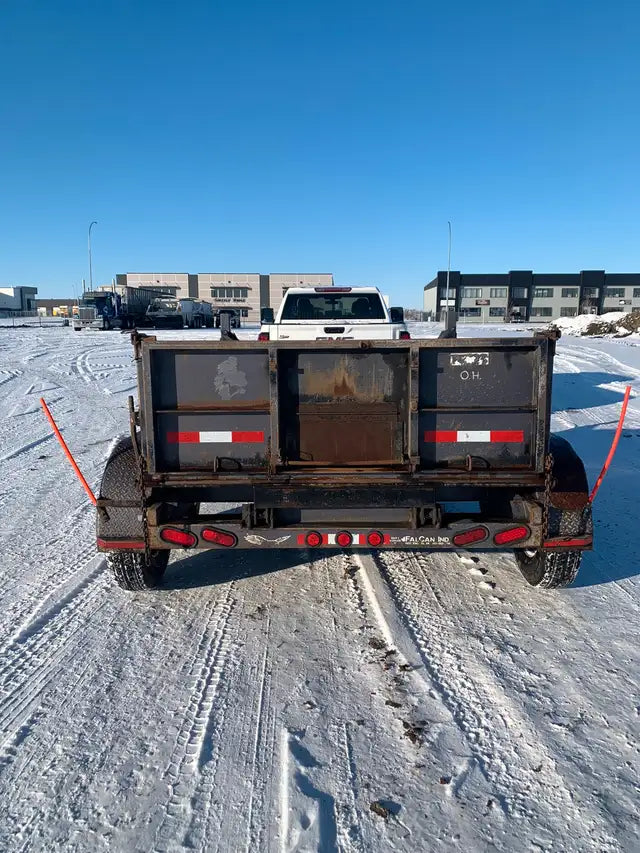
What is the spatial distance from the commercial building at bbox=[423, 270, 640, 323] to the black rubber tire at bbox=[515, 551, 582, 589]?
255 feet

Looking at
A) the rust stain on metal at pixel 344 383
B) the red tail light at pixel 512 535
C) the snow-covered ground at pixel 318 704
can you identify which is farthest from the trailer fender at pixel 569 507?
the rust stain on metal at pixel 344 383

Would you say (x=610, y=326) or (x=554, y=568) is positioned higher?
(x=610, y=326)

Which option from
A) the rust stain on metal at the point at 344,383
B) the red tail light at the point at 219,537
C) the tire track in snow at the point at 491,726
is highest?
the rust stain on metal at the point at 344,383

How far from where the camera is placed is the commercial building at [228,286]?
76812mm

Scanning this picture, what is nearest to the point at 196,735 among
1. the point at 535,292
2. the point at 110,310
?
the point at 110,310

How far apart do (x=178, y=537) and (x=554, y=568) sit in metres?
2.66

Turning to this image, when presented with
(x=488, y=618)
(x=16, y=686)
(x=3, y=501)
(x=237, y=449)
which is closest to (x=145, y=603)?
(x=16, y=686)

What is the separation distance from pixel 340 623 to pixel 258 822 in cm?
163

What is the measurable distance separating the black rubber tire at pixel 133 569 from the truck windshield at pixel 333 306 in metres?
5.07

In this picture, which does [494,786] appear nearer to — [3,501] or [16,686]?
[16,686]

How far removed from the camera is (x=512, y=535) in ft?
12.7

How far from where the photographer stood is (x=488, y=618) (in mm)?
4008

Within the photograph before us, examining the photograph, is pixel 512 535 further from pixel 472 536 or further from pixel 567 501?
pixel 567 501

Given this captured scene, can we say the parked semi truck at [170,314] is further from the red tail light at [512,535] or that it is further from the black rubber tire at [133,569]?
the red tail light at [512,535]
